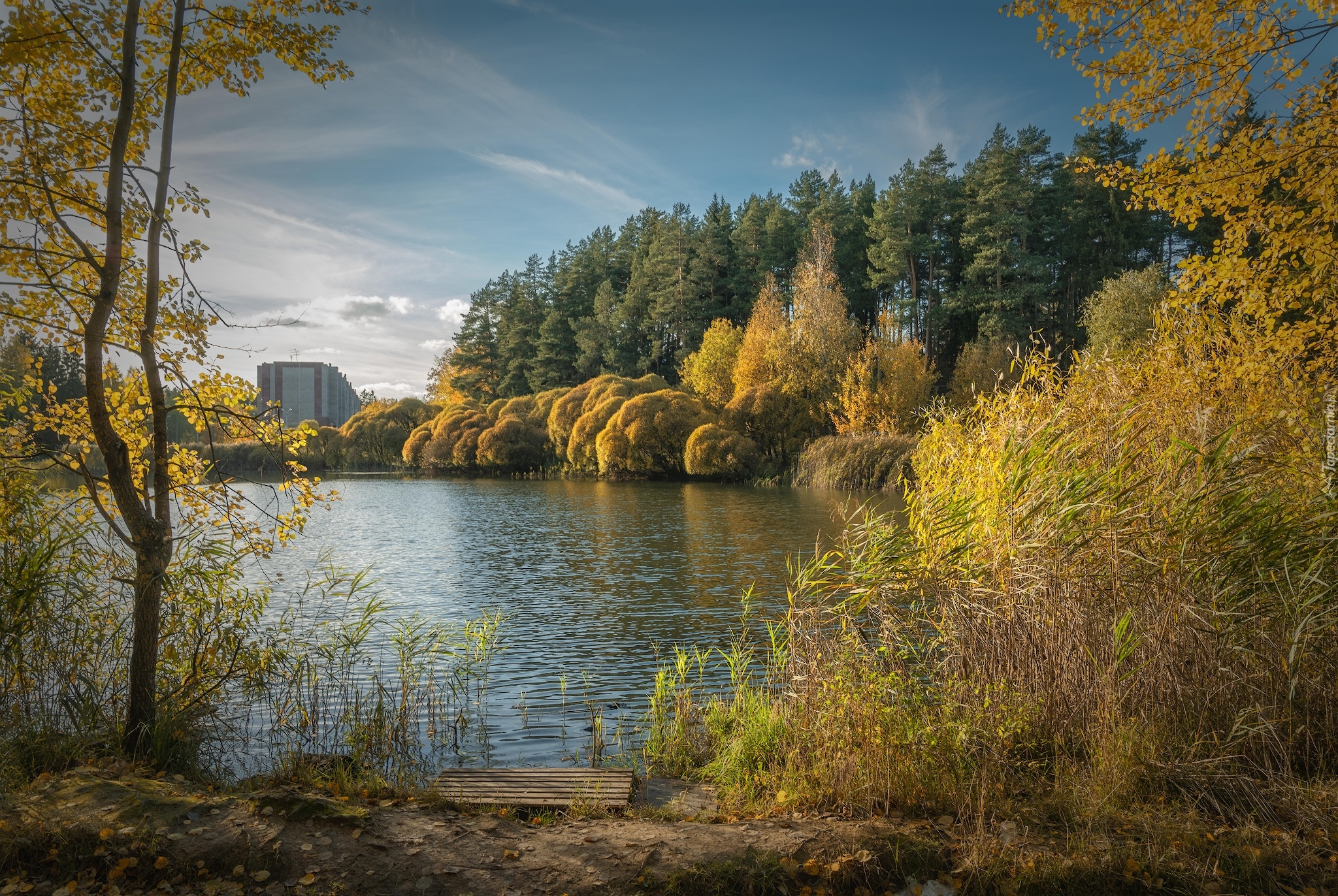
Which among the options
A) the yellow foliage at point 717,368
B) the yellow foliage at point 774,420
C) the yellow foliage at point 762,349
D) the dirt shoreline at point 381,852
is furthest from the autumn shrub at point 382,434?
the dirt shoreline at point 381,852

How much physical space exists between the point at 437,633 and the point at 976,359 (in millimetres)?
42075

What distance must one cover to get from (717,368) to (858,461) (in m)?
17.7

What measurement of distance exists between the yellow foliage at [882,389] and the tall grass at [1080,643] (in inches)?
1231

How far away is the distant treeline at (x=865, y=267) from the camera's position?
4878 centimetres

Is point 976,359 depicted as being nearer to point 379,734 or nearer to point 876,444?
point 876,444

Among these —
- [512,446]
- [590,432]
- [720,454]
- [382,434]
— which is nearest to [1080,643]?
[720,454]

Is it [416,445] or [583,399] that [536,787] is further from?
[416,445]

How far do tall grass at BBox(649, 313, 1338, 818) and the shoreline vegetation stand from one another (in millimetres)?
28

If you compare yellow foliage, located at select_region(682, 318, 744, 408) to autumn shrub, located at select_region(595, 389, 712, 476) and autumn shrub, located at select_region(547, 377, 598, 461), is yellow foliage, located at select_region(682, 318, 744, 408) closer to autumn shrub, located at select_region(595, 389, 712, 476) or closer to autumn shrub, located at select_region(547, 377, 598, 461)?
autumn shrub, located at select_region(595, 389, 712, 476)

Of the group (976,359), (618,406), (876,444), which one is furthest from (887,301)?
(876,444)

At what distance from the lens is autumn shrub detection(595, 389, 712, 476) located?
43000 millimetres

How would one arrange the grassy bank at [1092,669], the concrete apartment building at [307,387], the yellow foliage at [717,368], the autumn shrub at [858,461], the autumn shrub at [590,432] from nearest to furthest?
the grassy bank at [1092,669] < the autumn shrub at [858,461] < the autumn shrub at [590,432] < the yellow foliage at [717,368] < the concrete apartment building at [307,387]

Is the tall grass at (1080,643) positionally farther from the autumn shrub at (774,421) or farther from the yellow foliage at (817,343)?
the yellow foliage at (817,343)

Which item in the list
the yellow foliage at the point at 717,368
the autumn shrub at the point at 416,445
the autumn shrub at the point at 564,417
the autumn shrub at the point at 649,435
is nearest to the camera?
the autumn shrub at the point at 649,435
